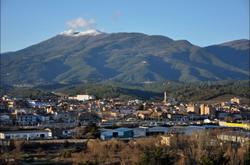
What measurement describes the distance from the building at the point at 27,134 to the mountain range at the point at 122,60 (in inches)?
2264

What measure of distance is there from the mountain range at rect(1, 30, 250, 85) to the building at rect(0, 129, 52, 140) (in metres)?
57.5

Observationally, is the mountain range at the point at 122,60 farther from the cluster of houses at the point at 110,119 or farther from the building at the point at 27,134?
the building at the point at 27,134

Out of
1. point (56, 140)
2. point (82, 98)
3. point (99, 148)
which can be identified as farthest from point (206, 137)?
point (82, 98)

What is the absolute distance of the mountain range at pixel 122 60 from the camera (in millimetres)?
89625

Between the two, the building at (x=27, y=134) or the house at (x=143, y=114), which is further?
the house at (x=143, y=114)

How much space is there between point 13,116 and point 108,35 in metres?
104

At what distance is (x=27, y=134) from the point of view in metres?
20.9

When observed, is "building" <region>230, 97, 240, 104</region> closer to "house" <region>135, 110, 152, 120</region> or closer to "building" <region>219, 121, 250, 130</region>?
"house" <region>135, 110, 152, 120</region>

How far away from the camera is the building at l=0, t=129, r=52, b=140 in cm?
2042

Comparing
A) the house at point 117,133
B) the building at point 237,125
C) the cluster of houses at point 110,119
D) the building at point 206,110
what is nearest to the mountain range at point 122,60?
the cluster of houses at point 110,119

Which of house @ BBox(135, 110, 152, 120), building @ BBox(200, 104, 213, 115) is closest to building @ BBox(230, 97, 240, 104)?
building @ BBox(200, 104, 213, 115)

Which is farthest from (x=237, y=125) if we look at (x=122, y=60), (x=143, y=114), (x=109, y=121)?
(x=122, y=60)

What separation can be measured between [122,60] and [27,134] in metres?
84.2

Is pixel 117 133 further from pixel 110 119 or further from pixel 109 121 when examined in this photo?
pixel 110 119
